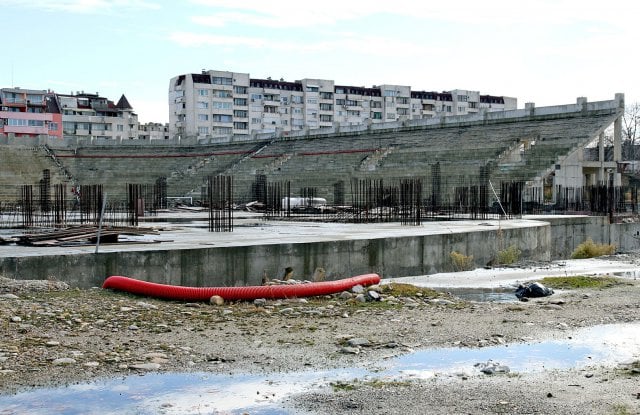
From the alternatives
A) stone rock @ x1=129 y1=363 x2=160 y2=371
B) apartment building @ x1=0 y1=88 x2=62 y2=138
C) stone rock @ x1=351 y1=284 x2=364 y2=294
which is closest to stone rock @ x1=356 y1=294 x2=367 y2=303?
stone rock @ x1=351 y1=284 x2=364 y2=294

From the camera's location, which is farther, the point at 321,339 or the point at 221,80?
the point at 221,80

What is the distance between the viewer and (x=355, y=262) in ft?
49.1

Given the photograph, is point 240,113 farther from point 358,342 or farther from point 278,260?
point 358,342

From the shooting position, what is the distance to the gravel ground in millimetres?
6031

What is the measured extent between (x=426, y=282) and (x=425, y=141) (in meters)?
34.0

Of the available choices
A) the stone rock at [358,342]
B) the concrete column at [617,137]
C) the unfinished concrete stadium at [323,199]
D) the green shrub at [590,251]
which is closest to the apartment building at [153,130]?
the unfinished concrete stadium at [323,199]

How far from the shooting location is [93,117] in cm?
9619

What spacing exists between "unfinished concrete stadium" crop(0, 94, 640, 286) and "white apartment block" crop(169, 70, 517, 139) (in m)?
32.0

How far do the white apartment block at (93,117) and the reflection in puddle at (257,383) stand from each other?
3584 inches

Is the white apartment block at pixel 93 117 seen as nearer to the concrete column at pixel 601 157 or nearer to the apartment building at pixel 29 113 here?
the apartment building at pixel 29 113

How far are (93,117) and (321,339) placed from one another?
93496 millimetres

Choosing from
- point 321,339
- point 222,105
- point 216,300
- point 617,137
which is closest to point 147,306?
point 216,300

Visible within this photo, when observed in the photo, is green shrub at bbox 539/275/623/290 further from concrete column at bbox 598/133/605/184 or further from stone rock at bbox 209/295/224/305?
concrete column at bbox 598/133/605/184

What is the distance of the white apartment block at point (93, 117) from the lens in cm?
9512
